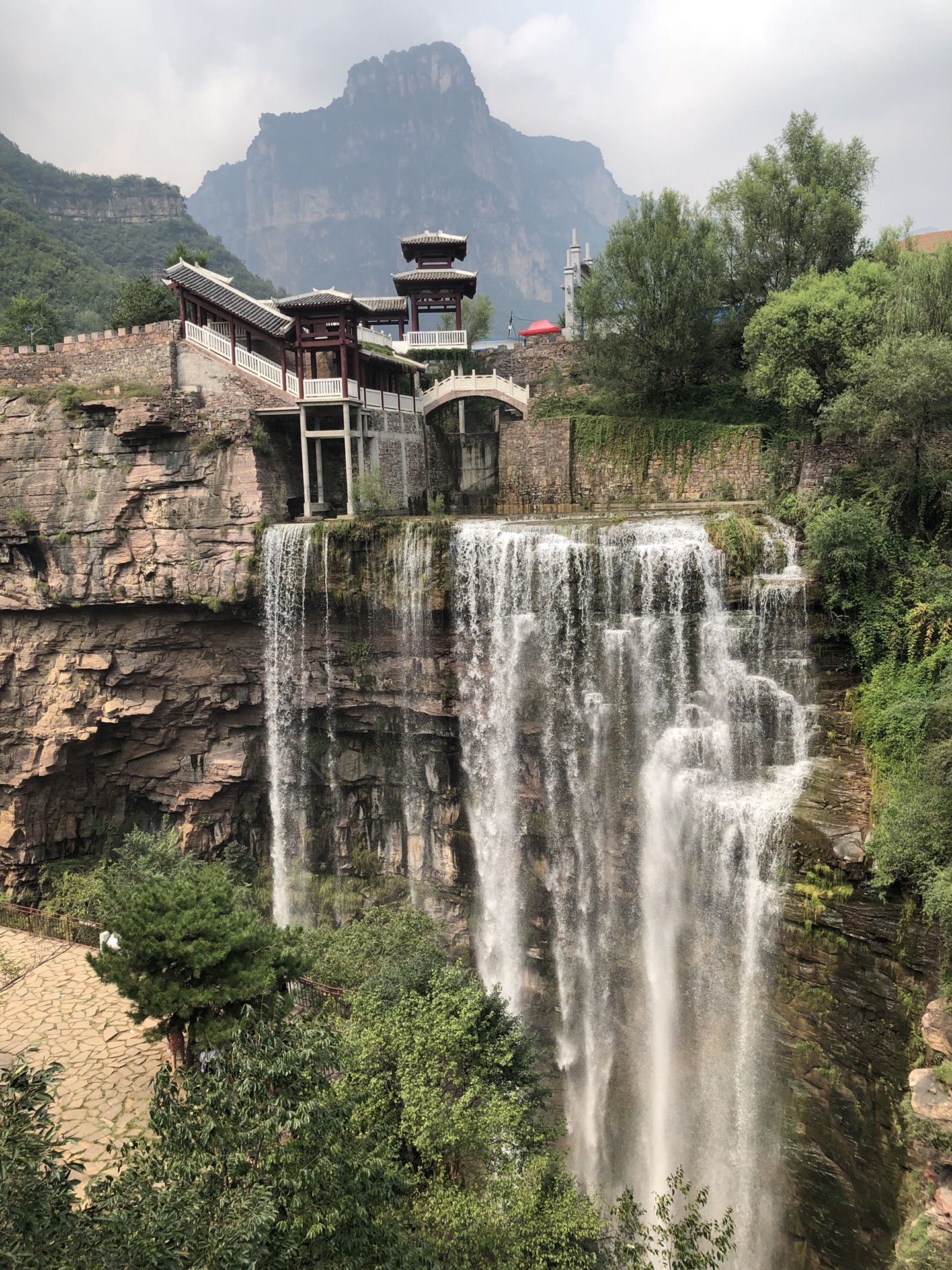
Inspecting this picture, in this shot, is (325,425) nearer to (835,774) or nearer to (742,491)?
(742,491)

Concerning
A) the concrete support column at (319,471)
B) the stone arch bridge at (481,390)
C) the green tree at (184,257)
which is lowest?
the concrete support column at (319,471)

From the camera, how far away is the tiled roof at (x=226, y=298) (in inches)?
1056

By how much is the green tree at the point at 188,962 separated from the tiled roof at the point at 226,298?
2004 cm

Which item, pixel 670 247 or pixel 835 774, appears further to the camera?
pixel 670 247

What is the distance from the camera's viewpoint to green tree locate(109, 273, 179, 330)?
Result: 32.4 m

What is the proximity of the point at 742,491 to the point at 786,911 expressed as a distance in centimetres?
1389

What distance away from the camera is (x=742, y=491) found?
2550 cm

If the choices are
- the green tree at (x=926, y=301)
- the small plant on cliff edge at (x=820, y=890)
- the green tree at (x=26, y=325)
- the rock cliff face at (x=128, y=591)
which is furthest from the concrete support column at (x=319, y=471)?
the small plant on cliff edge at (x=820, y=890)

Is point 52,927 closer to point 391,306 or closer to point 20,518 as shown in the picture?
point 20,518

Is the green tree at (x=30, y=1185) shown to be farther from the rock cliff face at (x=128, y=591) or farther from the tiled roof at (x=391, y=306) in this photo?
the tiled roof at (x=391, y=306)

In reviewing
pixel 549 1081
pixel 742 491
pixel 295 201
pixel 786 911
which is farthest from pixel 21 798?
pixel 295 201

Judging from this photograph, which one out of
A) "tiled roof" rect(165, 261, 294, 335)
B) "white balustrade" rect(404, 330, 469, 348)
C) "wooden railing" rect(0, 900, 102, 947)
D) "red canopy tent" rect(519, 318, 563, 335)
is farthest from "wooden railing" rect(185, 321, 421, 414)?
"wooden railing" rect(0, 900, 102, 947)

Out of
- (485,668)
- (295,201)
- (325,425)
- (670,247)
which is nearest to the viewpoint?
(485,668)

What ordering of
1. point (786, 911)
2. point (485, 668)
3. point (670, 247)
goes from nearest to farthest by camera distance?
point (786, 911)
point (485, 668)
point (670, 247)
